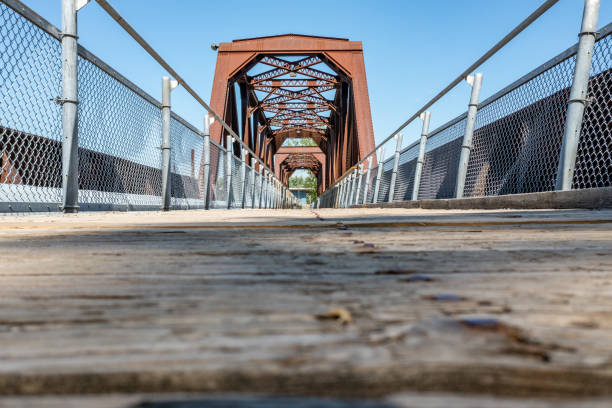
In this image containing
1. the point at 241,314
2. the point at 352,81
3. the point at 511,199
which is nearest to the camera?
the point at 241,314

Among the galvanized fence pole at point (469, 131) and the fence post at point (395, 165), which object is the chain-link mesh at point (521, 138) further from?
the fence post at point (395, 165)

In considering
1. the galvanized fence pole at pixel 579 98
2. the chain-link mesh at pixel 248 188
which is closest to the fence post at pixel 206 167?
the chain-link mesh at pixel 248 188

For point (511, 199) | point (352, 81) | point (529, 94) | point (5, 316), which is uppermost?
point (352, 81)

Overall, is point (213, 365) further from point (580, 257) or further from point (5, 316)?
point (580, 257)

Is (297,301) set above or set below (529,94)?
below

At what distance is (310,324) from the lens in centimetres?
37

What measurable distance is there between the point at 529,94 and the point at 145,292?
3.65 meters

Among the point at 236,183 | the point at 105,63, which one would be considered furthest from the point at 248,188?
the point at 105,63

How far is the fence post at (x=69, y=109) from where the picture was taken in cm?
255

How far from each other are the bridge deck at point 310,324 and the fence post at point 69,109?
1991mm

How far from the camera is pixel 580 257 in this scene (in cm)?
79

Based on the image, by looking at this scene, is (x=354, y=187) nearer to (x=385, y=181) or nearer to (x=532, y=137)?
(x=385, y=181)

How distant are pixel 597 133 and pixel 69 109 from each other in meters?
3.29

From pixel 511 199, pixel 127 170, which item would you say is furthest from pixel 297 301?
pixel 127 170
